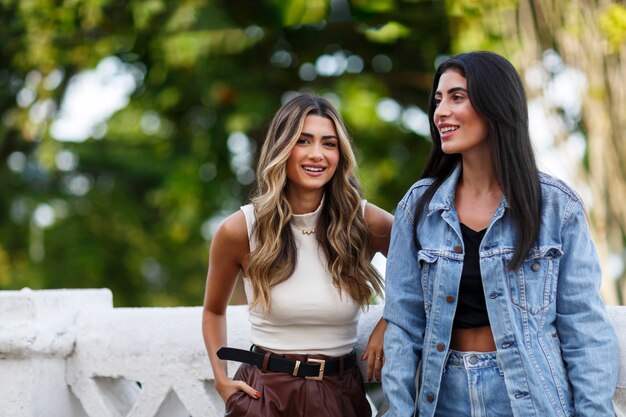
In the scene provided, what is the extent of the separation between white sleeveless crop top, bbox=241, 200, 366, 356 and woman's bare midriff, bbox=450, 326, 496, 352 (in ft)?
1.32

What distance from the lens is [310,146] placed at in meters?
3.08

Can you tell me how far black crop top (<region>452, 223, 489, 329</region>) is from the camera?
8.76ft

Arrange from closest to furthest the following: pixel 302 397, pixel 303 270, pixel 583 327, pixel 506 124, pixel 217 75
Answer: pixel 583 327 < pixel 506 124 < pixel 302 397 < pixel 303 270 < pixel 217 75

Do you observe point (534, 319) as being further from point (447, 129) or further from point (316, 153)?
point (316, 153)

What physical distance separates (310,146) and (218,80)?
14.8 ft

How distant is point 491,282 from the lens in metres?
2.61

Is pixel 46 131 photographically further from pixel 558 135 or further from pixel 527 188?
pixel 527 188

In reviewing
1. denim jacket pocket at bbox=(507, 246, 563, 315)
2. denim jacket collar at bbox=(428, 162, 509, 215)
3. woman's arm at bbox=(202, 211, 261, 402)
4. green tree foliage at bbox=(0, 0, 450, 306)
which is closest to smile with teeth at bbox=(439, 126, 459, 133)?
denim jacket collar at bbox=(428, 162, 509, 215)

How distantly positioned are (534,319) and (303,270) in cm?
76

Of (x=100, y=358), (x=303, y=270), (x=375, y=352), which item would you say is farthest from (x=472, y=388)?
(x=100, y=358)

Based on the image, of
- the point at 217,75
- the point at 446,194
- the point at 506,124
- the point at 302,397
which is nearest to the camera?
the point at 506,124

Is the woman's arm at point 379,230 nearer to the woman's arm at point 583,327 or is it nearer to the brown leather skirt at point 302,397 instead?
the brown leather skirt at point 302,397

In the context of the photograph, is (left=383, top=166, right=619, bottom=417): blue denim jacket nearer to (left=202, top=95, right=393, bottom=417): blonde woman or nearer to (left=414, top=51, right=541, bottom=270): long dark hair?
(left=414, top=51, right=541, bottom=270): long dark hair

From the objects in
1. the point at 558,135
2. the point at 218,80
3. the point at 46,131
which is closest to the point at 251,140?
the point at 218,80
